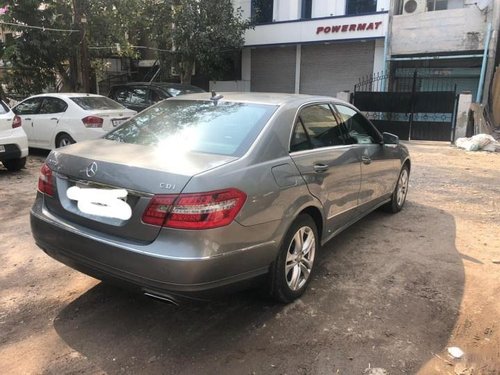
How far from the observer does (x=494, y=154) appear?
11484 mm

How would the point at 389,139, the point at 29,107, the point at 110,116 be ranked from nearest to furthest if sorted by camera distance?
the point at 389,139 < the point at 110,116 < the point at 29,107

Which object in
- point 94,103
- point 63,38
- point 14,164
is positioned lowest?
point 14,164

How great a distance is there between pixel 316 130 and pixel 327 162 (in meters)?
0.31

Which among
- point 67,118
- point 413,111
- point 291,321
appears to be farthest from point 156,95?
point 291,321

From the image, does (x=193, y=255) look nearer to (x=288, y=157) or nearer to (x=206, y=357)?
(x=206, y=357)

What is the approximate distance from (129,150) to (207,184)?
0.85 m

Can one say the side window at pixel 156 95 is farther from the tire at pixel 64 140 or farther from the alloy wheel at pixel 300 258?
the alloy wheel at pixel 300 258

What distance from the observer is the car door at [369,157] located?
467 centimetres

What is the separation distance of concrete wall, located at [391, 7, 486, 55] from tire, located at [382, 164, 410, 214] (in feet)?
39.8

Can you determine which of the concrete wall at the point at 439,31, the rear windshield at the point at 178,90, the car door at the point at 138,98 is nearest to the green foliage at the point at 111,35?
the car door at the point at 138,98

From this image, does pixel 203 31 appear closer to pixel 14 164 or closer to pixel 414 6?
pixel 414 6

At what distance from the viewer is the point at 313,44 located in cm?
1959

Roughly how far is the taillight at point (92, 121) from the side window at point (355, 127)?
19.1 ft

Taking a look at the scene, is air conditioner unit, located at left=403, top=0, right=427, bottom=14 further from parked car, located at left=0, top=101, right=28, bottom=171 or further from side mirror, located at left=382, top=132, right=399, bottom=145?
parked car, located at left=0, top=101, right=28, bottom=171
